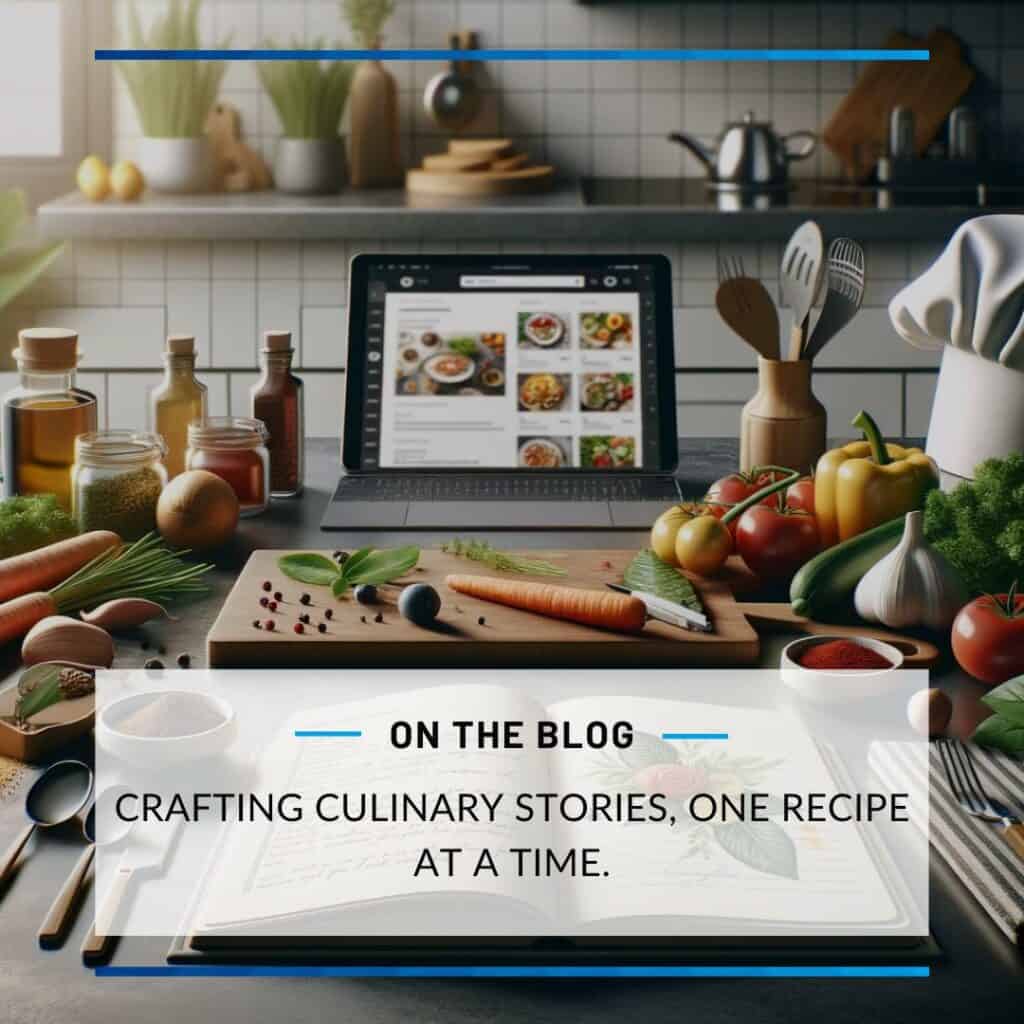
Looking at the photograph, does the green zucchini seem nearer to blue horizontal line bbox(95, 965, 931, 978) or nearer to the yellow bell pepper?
the yellow bell pepper

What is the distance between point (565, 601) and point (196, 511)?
0.44m

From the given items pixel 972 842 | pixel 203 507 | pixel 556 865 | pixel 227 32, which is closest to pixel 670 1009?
pixel 556 865

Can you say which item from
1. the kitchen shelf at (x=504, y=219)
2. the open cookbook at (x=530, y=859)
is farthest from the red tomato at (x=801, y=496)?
the kitchen shelf at (x=504, y=219)

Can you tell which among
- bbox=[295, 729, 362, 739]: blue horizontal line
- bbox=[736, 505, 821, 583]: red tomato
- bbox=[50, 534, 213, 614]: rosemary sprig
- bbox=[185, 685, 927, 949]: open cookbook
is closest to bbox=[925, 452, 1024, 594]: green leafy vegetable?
bbox=[736, 505, 821, 583]: red tomato

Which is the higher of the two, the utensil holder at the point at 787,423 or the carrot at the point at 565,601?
the utensil holder at the point at 787,423

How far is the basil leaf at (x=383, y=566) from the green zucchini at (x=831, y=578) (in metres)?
0.35

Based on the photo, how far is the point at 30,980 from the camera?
787mm

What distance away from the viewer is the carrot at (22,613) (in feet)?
4.21

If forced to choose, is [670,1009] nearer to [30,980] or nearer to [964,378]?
[30,980]

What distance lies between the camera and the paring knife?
1.29 meters

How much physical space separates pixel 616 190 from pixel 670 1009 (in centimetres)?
297

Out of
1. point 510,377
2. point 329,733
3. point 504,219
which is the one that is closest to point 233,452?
point 510,377

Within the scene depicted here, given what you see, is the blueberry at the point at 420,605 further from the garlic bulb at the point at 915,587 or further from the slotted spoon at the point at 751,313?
the slotted spoon at the point at 751,313

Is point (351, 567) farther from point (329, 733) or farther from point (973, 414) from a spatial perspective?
point (973, 414)
